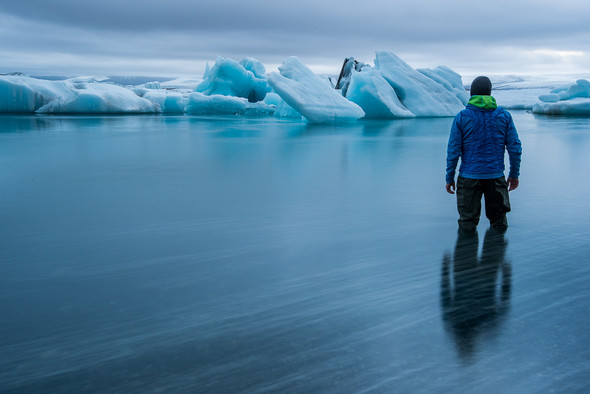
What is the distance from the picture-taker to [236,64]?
25.4 metres

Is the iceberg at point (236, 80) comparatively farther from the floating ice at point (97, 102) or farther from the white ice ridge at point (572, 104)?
the white ice ridge at point (572, 104)

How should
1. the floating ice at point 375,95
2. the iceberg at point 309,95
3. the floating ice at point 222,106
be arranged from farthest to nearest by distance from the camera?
the floating ice at point 222,106
the floating ice at point 375,95
the iceberg at point 309,95

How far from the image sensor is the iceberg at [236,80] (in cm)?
2555

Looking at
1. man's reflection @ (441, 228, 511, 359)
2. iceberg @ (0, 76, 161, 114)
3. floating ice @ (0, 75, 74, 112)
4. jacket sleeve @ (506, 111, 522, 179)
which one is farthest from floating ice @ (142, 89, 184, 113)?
man's reflection @ (441, 228, 511, 359)

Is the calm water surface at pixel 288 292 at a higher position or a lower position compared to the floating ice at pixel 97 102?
lower

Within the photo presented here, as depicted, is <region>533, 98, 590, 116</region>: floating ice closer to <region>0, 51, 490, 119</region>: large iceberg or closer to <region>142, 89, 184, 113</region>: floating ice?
<region>0, 51, 490, 119</region>: large iceberg

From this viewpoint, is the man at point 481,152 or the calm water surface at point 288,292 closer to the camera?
the calm water surface at point 288,292

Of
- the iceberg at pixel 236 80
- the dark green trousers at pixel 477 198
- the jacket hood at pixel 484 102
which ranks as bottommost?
the dark green trousers at pixel 477 198

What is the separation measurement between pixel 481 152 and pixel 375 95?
53.5 ft

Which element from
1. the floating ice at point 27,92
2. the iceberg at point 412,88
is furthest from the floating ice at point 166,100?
the iceberg at point 412,88

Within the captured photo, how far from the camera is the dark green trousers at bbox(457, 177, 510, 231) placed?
2.85m

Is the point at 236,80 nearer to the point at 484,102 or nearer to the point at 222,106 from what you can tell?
the point at 222,106

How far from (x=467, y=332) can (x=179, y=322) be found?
921 millimetres

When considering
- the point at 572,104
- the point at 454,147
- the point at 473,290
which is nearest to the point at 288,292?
the point at 473,290
